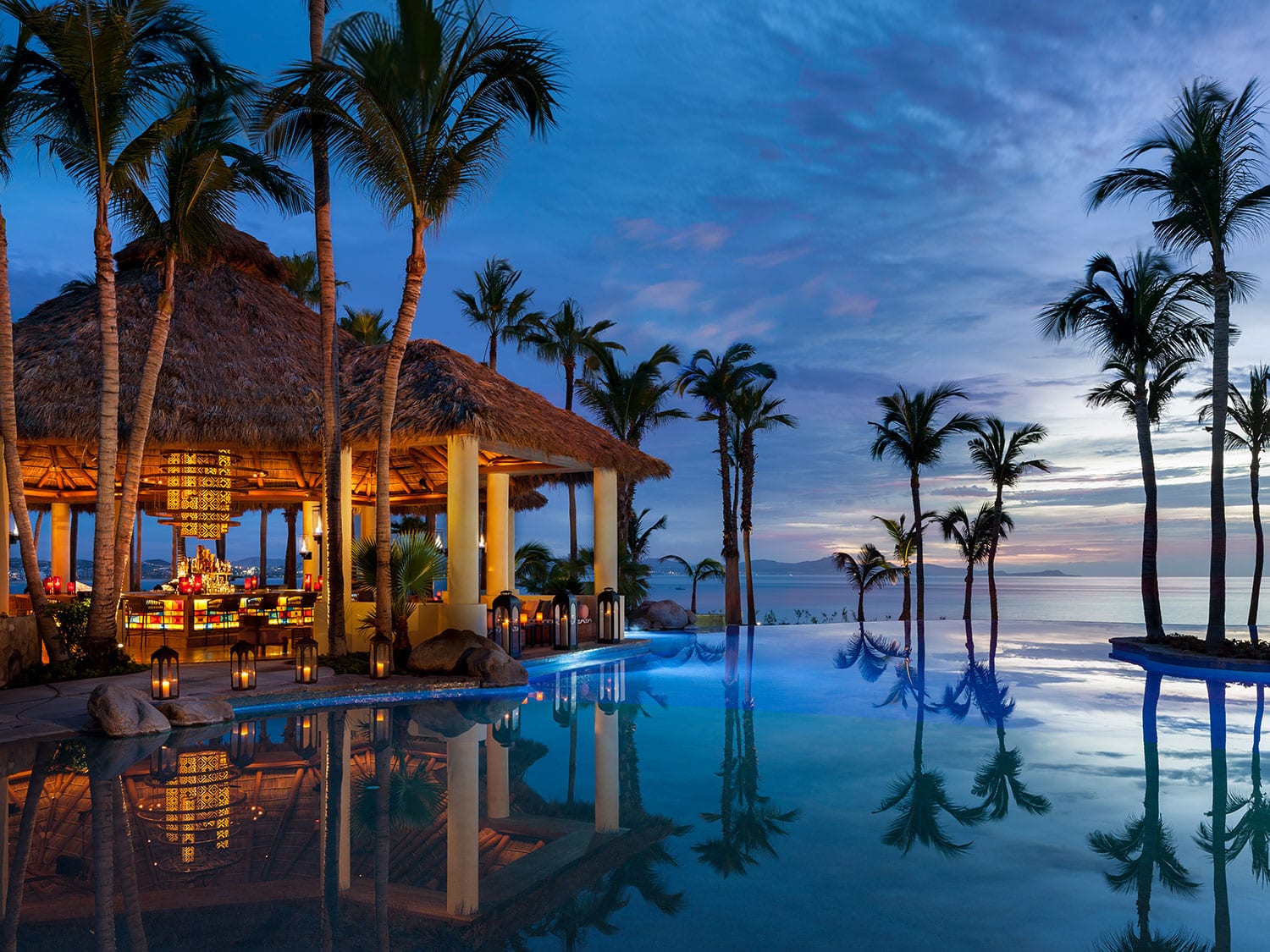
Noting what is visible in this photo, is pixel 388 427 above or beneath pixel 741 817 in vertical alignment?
above

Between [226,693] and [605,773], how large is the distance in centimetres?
502

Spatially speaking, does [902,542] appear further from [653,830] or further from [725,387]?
[653,830]

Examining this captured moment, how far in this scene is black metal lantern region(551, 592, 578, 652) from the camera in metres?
14.7

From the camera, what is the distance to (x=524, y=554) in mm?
23188

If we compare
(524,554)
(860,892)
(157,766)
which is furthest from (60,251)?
(860,892)

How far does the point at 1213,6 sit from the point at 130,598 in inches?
789

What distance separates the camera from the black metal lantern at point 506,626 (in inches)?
512

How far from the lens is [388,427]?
11.2m

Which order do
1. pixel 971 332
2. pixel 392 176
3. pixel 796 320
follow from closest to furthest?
pixel 392 176 → pixel 971 332 → pixel 796 320

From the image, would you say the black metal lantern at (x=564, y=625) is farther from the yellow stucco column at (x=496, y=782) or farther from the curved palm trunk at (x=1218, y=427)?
the curved palm trunk at (x=1218, y=427)

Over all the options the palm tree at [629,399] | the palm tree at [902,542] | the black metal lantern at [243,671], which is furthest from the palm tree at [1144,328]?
the black metal lantern at [243,671]

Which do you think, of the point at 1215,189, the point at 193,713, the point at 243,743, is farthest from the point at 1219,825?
the point at 1215,189

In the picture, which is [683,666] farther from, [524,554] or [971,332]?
[971,332]

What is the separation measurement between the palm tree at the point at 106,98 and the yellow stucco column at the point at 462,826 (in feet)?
20.4
